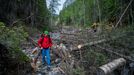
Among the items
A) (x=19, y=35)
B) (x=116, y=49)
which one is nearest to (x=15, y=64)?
(x=19, y=35)

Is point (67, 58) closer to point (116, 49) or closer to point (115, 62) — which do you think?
point (115, 62)

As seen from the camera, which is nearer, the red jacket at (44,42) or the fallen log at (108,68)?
the fallen log at (108,68)

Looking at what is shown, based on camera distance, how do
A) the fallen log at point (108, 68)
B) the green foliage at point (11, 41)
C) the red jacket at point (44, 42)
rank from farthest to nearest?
1. the red jacket at point (44, 42)
2. the fallen log at point (108, 68)
3. the green foliage at point (11, 41)

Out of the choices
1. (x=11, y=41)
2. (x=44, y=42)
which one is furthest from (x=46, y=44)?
(x=11, y=41)

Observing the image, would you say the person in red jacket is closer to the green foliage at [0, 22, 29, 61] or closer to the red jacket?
the red jacket

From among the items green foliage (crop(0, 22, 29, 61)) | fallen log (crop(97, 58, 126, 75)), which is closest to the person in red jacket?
green foliage (crop(0, 22, 29, 61))

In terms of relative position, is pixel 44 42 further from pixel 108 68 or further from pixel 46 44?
pixel 108 68

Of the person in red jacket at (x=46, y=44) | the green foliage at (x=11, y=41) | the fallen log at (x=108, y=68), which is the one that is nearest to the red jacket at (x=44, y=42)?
the person in red jacket at (x=46, y=44)

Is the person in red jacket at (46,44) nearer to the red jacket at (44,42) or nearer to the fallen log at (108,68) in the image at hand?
the red jacket at (44,42)

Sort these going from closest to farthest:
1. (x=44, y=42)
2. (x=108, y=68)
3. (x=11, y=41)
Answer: (x=11, y=41)
(x=108, y=68)
(x=44, y=42)

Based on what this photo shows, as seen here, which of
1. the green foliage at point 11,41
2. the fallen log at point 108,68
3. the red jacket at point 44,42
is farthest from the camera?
the red jacket at point 44,42

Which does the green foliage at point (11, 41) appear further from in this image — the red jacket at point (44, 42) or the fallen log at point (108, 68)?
the fallen log at point (108, 68)

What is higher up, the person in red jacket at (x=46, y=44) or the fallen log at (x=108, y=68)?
the person in red jacket at (x=46, y=44)

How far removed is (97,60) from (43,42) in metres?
2.69
